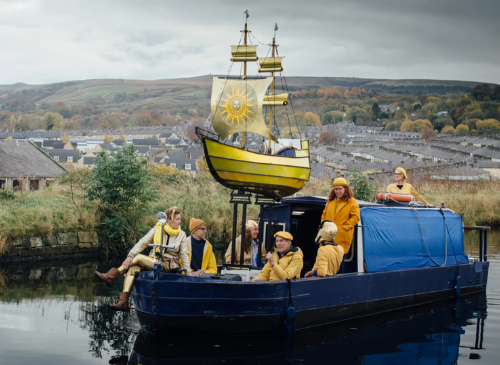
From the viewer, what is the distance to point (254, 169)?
12352mm

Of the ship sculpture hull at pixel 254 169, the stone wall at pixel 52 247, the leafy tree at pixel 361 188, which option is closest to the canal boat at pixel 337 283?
the ship sculpture hull at pixel 254 169

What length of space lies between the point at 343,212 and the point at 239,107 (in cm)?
312

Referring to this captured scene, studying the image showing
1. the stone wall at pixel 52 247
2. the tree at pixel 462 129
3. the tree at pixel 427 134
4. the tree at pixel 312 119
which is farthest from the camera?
the tree at pixel 312 119

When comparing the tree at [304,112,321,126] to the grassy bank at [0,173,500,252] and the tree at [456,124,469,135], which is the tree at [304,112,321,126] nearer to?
the tree at [456,124,469,135]

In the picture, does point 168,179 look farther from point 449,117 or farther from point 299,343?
point 449,117

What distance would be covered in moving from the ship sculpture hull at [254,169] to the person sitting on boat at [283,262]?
1300 millimetres

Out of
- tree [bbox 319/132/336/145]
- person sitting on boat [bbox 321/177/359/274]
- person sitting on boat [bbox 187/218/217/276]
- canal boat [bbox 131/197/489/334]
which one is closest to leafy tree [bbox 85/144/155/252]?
canal boat [bbox 131/197/489/334]

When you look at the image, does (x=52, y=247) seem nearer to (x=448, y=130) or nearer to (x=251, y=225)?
(x=251, y=225)

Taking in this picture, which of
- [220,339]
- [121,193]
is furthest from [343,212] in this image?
[121,193]

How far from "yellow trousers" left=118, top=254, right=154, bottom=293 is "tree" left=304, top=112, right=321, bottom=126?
158 metres

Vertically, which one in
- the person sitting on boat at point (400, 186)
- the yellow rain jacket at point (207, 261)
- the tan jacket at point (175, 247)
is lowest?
the yellow rain jacket at point (207, 261)

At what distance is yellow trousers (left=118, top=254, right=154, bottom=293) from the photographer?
11.2 m

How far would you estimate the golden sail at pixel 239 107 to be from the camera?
545 inches

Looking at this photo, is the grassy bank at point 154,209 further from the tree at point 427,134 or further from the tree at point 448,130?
the tree at point 448,130
